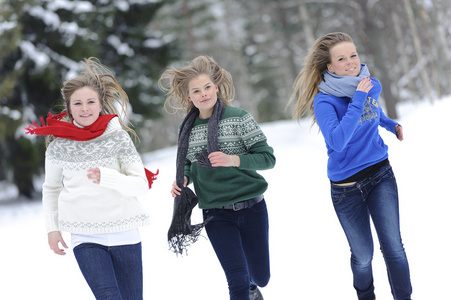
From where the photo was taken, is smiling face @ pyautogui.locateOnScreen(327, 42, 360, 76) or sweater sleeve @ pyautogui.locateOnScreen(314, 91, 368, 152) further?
smiling face @ pyautogui.locateOnScreen(327, 42, 360, 76)

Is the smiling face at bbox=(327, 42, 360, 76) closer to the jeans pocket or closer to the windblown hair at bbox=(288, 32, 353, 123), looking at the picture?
the windblown hair at bbox=(288, 32, 353, 123)

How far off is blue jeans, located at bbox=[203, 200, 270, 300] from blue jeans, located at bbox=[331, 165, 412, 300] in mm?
606

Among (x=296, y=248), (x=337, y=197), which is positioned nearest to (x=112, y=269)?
(x=337, y=197)

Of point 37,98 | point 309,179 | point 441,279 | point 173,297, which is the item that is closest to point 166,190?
point 309,179

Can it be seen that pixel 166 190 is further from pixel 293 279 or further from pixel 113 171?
pixel 113 171

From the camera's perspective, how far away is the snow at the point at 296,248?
16.9ft

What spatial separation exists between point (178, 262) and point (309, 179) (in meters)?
4.70

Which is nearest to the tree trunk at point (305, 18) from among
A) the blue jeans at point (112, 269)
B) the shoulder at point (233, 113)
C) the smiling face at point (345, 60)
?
the smiling face at point (345, 60)

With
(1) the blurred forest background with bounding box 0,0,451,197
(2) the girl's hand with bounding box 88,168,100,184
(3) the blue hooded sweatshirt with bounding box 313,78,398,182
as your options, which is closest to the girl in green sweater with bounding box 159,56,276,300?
(3) the blue hooded sweatshirt with bounding box 313,78,398,182

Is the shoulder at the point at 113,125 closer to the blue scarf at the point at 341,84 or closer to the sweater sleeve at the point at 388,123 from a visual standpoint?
the blue scarf at the point at 341,84

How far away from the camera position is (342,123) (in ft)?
11.1

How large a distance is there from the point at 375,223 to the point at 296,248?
301 centimetres

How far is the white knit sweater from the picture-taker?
3.31 m

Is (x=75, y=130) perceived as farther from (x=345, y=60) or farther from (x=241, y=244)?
(x=345, y=60)
